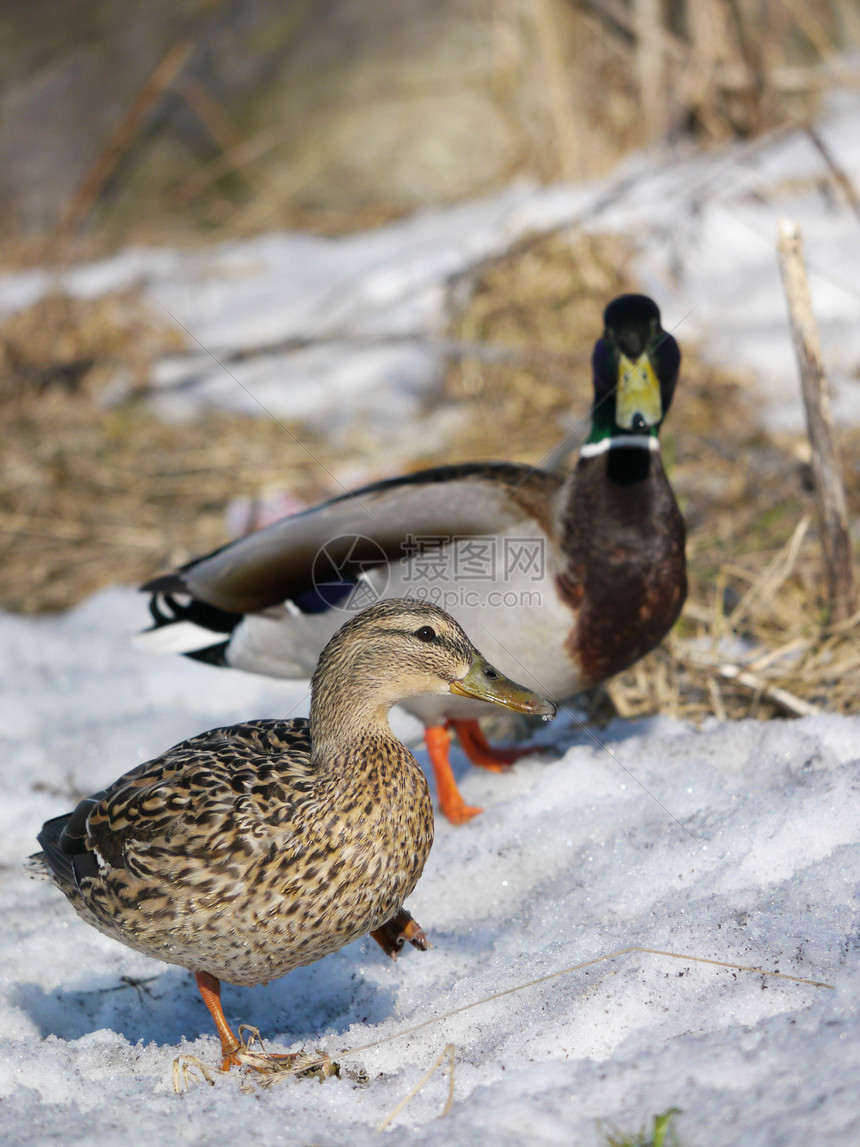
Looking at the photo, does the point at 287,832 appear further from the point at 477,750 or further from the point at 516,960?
the point at 477,750

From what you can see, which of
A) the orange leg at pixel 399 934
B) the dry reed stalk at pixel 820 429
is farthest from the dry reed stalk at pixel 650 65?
the orange leg at pixel 399 934

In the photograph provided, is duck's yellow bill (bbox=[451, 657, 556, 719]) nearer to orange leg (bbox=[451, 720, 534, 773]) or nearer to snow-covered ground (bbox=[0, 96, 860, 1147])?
snow-covered ground (bbox=[0, 96, 860, 1147])

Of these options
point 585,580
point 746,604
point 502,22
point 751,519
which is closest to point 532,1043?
point 585,580

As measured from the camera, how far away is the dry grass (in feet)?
10.8

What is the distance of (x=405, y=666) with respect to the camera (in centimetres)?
201

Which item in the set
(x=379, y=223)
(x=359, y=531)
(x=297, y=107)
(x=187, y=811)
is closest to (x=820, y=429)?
(x=359, y=531)

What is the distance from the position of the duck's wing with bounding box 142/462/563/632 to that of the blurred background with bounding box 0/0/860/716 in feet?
2.44

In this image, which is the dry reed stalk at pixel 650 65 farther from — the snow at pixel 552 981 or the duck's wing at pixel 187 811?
the duck's wing at pixel 187 811

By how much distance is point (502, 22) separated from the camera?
7152 millimetres

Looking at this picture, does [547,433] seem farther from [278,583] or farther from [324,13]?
[324,13]

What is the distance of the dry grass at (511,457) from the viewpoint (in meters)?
3.29

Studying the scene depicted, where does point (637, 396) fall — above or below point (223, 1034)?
above

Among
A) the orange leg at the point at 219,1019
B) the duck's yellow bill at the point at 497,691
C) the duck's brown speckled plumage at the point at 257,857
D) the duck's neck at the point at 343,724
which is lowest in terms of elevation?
the orange leg at the point at 219,1019

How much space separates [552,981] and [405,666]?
63cm
